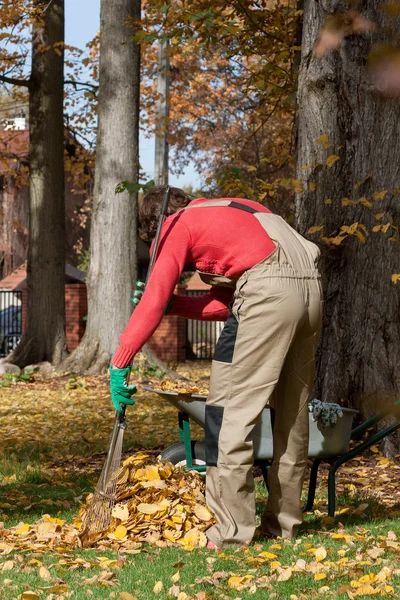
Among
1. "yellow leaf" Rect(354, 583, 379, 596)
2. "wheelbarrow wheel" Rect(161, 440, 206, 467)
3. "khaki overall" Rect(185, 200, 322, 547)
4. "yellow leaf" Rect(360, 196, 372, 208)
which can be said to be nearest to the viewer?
"yellow leaf" Rect(354, 583, 379, 596)

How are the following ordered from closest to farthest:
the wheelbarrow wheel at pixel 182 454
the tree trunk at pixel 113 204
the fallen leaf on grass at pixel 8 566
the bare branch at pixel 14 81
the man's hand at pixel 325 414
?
the fallen leaf on grass at pixel 8 566, the man's hand at pixel 325 414, the wheelbarrow wheel at pixel 182 454, the tree trunk at pixel 113 204, the bare branch at pixel 14 81

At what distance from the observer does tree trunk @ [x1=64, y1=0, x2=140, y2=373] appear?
12312 mm

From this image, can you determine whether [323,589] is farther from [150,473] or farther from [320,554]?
[150,473]

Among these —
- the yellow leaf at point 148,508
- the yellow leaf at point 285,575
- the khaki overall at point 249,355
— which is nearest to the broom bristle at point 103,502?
the yellow leaf at point 148,508

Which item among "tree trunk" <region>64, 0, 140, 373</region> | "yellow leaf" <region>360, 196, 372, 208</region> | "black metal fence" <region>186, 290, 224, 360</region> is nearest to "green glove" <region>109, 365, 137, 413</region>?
"yellow leaf" <region>360, 196, 372, 208</region>

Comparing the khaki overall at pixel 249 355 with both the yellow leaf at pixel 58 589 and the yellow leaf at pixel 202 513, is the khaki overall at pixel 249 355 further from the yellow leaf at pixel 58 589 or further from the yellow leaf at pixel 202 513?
the yellow leaf at pixel 58 589

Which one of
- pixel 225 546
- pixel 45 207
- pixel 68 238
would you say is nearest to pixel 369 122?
pixel 225 546

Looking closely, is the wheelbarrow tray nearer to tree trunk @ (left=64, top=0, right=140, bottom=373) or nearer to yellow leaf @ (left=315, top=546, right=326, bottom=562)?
yellow leaf @ (left=315, top=546, right=326, bottom=562)

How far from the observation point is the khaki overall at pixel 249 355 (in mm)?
3744

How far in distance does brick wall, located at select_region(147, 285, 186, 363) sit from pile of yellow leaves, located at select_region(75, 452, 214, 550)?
12471mm

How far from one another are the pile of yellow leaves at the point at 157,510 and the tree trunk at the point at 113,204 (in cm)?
803

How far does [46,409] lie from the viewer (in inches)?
389

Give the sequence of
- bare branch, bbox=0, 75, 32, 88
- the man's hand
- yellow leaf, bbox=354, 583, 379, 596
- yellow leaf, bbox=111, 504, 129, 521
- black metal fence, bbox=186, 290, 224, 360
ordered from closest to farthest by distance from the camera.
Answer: yellow leaf, bbox=354, 583, 379, 596, yellow leaf, bbox=111, 504, 129, 521, the man's hand, bare branch, bbox=0, 75, 32, 88, black metal fence, bbox=186, 290, 224, 360

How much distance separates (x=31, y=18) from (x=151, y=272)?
12123 mm
